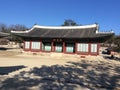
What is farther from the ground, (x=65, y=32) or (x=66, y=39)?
(x=65, y=32)

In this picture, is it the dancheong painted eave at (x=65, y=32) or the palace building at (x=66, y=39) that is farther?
the dancheong painted eave at (x=65, y=32)

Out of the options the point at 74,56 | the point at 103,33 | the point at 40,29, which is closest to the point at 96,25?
the point at 103,33

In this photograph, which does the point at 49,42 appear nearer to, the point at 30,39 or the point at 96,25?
the point at 30,39

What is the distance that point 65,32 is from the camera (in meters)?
30.2

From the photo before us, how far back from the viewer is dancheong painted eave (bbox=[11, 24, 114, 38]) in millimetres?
27059

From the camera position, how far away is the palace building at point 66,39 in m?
27.0

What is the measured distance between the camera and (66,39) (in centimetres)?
2870

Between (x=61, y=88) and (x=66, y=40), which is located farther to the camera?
(x=66, y=40)

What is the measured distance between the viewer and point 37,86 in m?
9.34

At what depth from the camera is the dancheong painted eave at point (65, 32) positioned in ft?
88.8

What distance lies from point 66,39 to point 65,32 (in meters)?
1.92

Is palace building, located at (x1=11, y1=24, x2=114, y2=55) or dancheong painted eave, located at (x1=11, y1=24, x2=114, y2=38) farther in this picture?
dancheong painted eave, located at (x1=11, y1=24, x2=114, y2=38)

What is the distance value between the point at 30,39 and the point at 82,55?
8502 millimetres

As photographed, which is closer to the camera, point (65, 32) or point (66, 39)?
point (66, 39)
